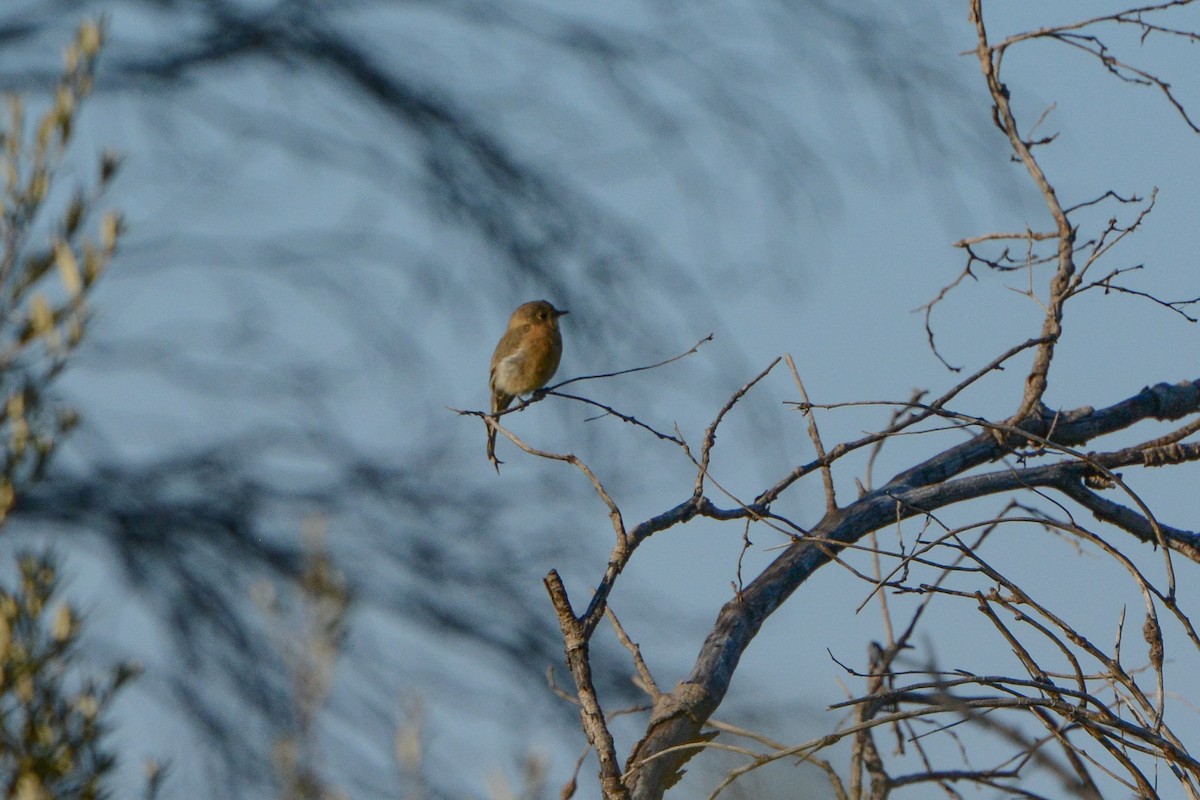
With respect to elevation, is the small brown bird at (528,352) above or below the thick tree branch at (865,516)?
above

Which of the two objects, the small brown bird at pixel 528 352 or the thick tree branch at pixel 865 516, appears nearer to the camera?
the thick tree branch at pixel 865 516

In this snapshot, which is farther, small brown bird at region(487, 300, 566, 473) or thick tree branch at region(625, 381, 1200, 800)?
small brown bird at region(487, 300, 566, 473)

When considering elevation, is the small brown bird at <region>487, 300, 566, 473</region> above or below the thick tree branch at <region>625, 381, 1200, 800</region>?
above

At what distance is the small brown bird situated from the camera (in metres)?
5.09

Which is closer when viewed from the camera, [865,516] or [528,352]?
[865,516]

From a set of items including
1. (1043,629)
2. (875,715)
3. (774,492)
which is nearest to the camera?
(1043,629)

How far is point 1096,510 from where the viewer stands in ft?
7.77

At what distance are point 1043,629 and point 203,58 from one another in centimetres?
322

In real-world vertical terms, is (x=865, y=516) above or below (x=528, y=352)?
below

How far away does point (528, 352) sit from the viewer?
16.8ft

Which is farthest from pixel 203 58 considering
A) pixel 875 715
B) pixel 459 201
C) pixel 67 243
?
pixel 875 715

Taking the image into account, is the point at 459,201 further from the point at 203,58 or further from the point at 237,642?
the point at 237,642

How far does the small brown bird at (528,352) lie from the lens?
5.09 metres

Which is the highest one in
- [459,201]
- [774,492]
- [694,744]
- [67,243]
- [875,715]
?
[459,201]
